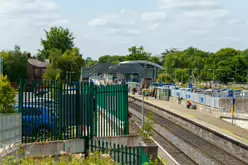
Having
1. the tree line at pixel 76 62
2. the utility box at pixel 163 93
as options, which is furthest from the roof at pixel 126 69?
the utility box at pixel 163 93

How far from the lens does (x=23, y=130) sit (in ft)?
32.1

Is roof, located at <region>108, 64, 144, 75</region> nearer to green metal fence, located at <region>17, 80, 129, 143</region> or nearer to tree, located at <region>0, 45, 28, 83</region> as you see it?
tree, located at <region>0, 45, 28, 83</region>

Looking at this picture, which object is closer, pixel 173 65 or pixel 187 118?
pixel 187 118

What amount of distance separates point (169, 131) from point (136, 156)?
1937cm

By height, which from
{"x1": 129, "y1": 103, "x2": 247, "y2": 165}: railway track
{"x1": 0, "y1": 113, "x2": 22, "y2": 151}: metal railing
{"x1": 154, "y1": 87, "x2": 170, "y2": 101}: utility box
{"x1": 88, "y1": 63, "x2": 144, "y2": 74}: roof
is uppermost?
{"x1": 88, "y1": 63, "x2": 144, "y2": 74}: roof

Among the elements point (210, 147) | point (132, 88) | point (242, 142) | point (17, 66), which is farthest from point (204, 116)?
point (17, 66)

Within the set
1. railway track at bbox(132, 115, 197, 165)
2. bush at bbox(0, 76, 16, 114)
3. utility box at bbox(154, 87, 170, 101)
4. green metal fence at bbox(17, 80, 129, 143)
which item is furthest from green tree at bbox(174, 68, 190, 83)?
green metal fence at bbox(17, 80, 129, 143)

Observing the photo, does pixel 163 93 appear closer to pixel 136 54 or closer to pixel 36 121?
pixel 36 121

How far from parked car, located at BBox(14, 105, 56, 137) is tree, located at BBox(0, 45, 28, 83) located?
2046 inches

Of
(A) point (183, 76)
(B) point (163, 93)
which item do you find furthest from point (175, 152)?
(A) point (183, 76)

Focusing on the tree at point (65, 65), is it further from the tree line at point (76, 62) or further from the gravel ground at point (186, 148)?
the gravel ground at point (186, 148)

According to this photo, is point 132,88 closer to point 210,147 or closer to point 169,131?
point 169,131

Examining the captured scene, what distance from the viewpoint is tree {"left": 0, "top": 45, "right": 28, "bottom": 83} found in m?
60.2

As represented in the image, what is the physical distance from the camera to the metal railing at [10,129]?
9133mm
